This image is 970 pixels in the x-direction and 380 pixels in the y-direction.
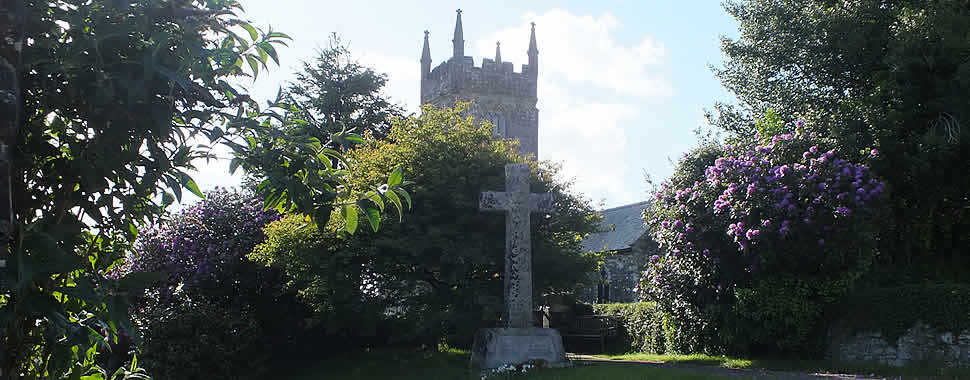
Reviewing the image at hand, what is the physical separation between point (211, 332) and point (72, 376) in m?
13.6

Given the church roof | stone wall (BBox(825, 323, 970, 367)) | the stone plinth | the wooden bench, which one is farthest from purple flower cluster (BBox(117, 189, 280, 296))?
the church roof

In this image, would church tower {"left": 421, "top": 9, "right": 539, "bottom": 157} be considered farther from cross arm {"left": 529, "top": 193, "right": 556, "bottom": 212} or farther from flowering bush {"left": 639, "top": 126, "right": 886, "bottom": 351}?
cross arm {"left": 529, "top": 193, "right": 556, "bottom": 212}

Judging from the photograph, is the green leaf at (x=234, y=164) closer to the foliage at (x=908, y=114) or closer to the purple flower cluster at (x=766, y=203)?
the purple flower cluster at (x=766, y=203)

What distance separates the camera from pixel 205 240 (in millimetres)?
19078

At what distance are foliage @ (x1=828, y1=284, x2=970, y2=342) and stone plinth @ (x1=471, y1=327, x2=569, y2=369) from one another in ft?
17.6

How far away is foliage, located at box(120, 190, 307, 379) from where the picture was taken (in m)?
15.7

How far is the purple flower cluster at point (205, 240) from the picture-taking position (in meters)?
18.5

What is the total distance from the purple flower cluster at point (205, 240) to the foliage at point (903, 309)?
12.7 m

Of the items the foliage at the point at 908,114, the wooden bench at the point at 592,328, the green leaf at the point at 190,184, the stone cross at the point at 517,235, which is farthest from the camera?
the wooden bench at the point at 592,328

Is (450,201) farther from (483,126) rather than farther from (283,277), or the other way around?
(283,277)

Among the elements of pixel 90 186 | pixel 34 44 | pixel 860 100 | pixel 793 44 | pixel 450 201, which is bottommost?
pixel 90 186

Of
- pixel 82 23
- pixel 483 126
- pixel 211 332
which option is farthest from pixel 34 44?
pixel 211 332

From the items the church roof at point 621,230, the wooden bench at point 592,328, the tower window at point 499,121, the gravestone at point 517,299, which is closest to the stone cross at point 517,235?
the gravestone at point 517,299

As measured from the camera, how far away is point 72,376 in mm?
3354
